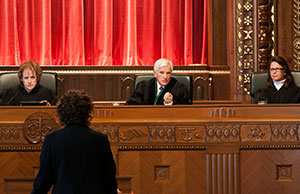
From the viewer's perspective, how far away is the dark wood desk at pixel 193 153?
411 centimetres

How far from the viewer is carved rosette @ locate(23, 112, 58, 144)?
13.3 feet

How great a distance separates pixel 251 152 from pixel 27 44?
180 inches

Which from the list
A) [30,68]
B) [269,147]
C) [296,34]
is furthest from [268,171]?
[296,34]

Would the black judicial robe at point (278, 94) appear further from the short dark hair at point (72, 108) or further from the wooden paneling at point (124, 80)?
the short dark hair at point (72, 108)

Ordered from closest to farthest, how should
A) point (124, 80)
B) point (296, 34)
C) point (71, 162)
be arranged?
point (71, 162) < point (296, 34) < point (124, 80)

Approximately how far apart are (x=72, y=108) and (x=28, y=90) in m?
2.93

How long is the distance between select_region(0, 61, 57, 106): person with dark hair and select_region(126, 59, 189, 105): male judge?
0.78 metres

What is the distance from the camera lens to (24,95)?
5.45m

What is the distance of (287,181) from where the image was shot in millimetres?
4125

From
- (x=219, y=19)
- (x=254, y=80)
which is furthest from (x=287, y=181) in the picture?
(x=219, y=19)

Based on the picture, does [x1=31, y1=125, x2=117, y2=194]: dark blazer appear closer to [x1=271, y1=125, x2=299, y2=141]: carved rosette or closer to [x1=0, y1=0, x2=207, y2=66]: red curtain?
[x1=271, y1=125, x2=299, y2=141]: carved rosette

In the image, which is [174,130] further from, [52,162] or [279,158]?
[52,162]

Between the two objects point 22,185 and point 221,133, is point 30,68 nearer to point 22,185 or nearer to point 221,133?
point 221,133

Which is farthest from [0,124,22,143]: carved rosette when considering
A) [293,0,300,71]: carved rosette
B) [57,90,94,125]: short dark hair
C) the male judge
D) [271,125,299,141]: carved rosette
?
[293,0,300,71]: carved rosette
